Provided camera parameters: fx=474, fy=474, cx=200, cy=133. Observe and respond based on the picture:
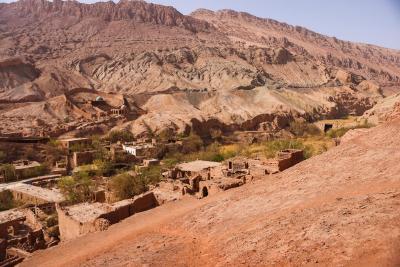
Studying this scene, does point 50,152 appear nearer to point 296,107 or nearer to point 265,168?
point 265,168

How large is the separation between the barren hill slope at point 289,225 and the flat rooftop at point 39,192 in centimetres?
847

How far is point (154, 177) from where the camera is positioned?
19.6 metres

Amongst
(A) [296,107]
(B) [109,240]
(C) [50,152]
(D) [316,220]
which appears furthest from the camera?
(A) [296,107]

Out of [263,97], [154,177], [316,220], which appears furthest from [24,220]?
[263,97]

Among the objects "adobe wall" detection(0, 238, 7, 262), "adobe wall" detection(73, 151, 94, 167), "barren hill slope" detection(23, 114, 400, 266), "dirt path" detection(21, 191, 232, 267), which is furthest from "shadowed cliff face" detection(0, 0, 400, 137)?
"barren hill slope" detection(23, 114, 400, 266)

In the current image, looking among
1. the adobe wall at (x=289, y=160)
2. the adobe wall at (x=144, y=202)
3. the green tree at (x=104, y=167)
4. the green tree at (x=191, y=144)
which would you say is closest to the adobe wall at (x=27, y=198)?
the green tree at (x=104, y=167)

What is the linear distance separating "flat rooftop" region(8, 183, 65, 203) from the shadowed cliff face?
51.6 feet

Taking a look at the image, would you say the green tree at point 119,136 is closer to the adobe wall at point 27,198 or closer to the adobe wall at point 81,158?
the adobe wall at point 81,158

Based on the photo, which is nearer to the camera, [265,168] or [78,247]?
[78,247]

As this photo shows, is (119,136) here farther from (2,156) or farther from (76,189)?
(76,189)

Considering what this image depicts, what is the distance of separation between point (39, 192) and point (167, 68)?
145 ft

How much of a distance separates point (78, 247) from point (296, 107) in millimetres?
43130

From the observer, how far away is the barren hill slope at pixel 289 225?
6230 millimetres

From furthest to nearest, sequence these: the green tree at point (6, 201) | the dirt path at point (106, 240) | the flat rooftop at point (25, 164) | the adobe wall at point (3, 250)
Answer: the flat rooftop at point (25, 164) → the green tree at point (6, 201) → the adobe wall at point (3, 250) → the dirt path at point (106, 240)
